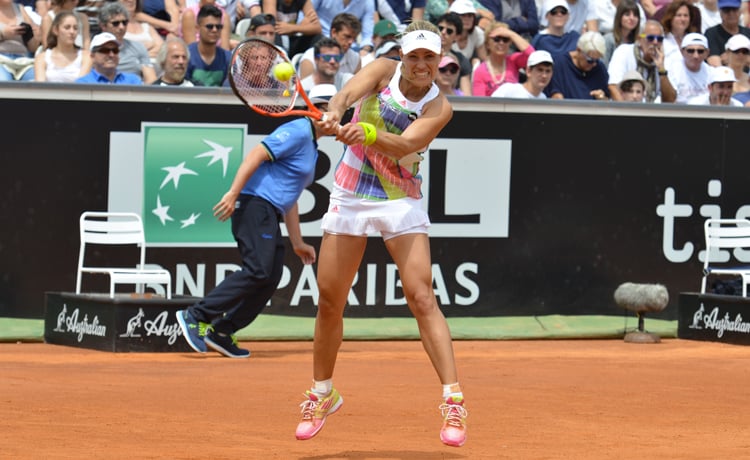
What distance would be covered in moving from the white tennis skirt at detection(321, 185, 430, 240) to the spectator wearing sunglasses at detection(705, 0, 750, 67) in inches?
387

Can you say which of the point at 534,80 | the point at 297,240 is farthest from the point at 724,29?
the point at 297,240

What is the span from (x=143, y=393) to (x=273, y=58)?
9.02 feet

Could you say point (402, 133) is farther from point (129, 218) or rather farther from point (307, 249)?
point (129, 218)

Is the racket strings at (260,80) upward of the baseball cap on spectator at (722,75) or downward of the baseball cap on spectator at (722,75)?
downward

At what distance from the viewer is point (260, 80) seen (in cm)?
599

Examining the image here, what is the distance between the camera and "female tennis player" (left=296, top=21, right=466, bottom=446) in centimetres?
584

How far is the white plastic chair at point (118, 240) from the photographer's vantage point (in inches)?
400

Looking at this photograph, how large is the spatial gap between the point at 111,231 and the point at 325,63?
106 inches

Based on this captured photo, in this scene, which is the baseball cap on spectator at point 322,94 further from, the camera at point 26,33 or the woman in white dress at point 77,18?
the camera at point 26,33

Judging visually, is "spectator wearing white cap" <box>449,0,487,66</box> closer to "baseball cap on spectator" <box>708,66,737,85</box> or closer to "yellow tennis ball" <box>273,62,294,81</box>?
"baseball cap on spectator" <box>708,66,737,85</box>

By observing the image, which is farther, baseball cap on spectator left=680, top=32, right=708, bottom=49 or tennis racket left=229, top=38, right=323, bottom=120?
baseball cap on spectator left=680, top=32, right=708, bottom=49

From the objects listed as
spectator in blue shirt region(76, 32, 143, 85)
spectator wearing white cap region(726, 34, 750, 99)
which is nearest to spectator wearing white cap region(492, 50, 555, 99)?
spectator wearing white cap region(726, 34, 750, 99)

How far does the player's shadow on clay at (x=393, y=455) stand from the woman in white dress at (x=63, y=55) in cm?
629

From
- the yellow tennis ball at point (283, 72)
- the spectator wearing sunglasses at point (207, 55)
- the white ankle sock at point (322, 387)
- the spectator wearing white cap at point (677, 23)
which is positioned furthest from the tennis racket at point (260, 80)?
the spectator wearing white cap at point (677, 23)
